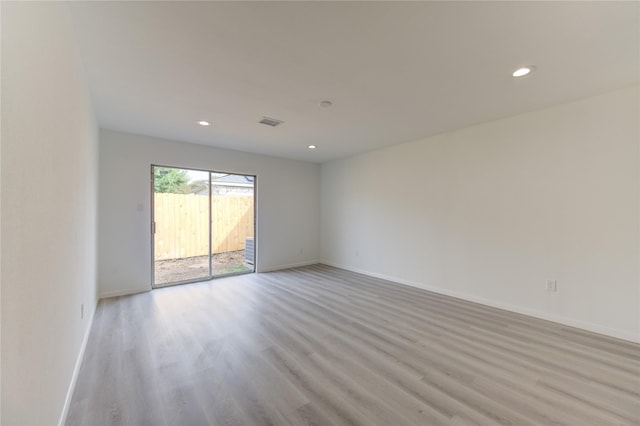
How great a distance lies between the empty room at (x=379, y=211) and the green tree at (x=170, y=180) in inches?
1.5

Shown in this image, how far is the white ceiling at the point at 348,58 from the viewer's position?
1.62 metres

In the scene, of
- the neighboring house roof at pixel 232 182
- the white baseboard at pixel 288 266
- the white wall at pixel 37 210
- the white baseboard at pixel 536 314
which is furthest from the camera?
the white baseboard at pixel 288 266

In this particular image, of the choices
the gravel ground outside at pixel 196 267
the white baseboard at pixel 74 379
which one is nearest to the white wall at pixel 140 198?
the gravel ground outside at pixel 196 267

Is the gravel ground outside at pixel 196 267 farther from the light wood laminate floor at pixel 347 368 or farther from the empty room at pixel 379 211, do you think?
the light wood laminate floor at pixel 347 368

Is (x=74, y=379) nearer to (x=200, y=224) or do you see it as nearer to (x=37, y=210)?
(x=37, y=210)

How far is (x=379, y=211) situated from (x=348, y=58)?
131 inches

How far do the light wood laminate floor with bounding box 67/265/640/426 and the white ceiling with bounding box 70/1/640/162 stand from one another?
8.34ft

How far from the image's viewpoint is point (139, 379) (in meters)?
1.95

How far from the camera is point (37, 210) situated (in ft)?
3.78

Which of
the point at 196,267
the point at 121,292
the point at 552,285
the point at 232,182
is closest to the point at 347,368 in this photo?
the point at 552,285

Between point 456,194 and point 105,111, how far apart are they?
492cm

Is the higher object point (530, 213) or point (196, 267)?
point (530, 213)

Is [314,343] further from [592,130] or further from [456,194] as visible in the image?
[592,130]

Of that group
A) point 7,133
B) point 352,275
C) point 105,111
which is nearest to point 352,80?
point 7,133
